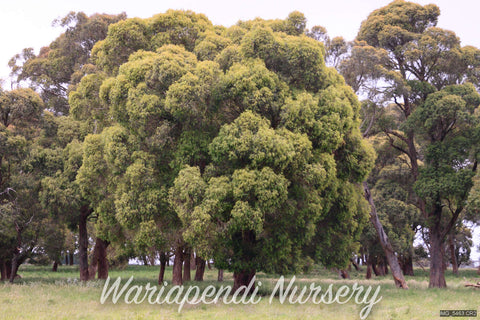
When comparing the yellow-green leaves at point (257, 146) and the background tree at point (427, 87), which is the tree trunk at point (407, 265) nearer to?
the background tree at point (427, 87)

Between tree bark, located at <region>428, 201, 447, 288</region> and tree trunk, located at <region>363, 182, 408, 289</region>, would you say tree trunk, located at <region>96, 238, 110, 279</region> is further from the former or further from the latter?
tree bark, located at <region>428, 201, 447, 288</region>

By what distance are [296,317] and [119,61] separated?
15.0m

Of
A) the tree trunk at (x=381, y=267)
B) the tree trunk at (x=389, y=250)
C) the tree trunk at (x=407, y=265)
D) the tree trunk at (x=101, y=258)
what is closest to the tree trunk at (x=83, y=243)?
the tree trunk at (x=101, y=258)

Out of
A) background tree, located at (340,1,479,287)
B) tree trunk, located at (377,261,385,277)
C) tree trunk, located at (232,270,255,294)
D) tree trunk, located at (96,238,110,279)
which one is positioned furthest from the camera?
tree trunk, located at (377,261,385,277)

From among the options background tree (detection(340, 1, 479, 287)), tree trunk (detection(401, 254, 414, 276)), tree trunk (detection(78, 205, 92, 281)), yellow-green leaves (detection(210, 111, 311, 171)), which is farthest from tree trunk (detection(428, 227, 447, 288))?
tree trunk (detection(78, 205, 92, 281))

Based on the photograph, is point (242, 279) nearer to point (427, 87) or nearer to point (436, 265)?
point (436, 265)

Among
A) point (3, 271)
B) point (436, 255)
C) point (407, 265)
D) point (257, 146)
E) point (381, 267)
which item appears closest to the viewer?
point (257, 146)

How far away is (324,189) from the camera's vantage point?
59.8 ft

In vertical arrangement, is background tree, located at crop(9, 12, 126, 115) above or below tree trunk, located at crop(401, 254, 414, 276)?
above

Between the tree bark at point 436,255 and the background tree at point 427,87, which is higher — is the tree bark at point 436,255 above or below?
below

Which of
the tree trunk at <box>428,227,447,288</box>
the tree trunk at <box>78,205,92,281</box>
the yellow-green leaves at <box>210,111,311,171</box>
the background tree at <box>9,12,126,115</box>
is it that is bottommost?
the tree trunk at <box>428,227,447,288</box>

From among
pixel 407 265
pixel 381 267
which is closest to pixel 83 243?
pixel 407 265

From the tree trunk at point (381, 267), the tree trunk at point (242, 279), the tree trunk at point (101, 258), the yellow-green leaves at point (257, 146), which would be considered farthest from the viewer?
the tree trunk at point (381, 267)

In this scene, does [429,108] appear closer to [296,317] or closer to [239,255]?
[239,255]
